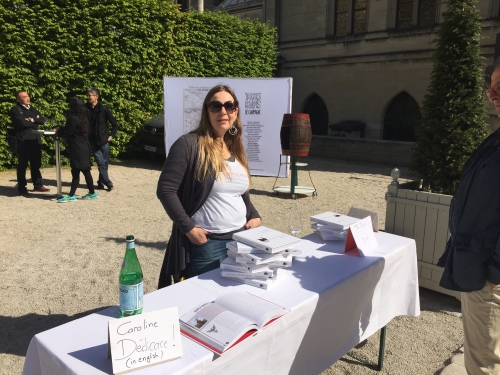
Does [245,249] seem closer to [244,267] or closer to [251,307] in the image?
[244,267]

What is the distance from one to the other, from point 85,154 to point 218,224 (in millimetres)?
5573

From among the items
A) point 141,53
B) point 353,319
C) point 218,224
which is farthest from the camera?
point 141,53

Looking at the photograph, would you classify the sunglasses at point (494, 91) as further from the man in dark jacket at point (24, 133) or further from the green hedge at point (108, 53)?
the green hedge at point (108, 53)

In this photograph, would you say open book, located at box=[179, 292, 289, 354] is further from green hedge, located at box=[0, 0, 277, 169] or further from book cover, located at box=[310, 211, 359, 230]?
green hedge, located at box=[0, 0, 277, 169]

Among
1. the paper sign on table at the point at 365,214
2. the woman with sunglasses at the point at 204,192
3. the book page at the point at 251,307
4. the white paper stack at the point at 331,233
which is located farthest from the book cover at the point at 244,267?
the paper sign on table at the point at 365,214

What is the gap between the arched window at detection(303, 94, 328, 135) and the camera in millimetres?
18078

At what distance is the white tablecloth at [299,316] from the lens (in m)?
1.51

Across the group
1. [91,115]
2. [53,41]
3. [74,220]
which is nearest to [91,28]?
[53,41]

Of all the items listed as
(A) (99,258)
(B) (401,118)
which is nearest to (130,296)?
(A) (99,258)

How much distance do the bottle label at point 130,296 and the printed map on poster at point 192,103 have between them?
769 cm

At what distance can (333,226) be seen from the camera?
2812 mm

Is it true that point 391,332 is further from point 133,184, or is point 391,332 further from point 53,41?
point 53,41

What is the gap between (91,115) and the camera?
8094 mm

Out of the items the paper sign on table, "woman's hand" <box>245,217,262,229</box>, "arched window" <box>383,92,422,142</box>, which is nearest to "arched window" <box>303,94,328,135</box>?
"arched window" <box>383,92,422,142</box>
